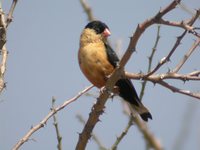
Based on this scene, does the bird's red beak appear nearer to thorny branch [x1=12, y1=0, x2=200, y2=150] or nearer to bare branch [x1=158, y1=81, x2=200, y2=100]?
thorny branch [x1=12, y1=0, x2=200, y2=150]

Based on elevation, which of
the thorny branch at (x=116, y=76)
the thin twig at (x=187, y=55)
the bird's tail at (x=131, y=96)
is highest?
the bird's tail at (x=131, y=96)

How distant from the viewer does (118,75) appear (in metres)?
3.23

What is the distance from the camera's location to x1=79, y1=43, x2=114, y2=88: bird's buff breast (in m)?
5.00

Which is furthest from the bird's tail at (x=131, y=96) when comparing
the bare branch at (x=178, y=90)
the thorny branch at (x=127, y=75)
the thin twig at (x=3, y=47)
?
the bare branch at (x=178, y=90)

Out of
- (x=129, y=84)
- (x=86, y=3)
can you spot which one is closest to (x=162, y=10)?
(x=86, y=3)

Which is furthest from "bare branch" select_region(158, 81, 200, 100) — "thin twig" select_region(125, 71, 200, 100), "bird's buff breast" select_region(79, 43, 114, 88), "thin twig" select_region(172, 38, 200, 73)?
"bird's buff breast" select_region(79, 43, 114, 88)

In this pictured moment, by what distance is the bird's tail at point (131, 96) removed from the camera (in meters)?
4.94

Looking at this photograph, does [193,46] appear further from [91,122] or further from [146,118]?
[146,118]

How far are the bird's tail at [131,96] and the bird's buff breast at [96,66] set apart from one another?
20cm

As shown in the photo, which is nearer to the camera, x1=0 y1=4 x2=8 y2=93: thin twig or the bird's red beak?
x1=0 y1=4 x2=8 y2=93: thin twig

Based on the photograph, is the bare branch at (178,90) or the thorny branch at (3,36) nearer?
the bare branch at (178,90)

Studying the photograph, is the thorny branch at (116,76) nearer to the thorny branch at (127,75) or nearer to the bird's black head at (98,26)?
the thorny branch at (127,75)

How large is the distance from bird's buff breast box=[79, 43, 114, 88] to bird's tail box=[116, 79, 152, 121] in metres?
0.20

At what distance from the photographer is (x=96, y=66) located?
197 inches
